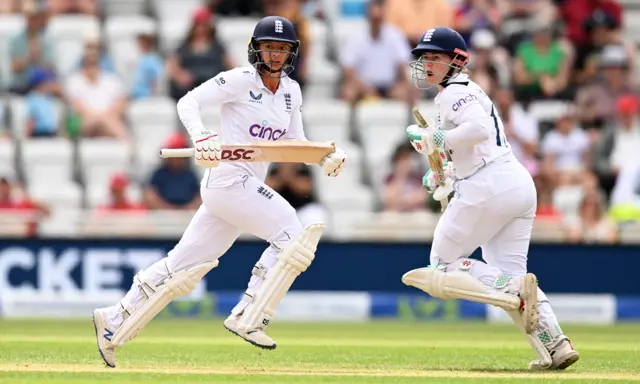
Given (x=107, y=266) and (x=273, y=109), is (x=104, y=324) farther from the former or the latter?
(x=107, y=266)

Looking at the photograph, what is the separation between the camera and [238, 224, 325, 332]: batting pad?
261 inches

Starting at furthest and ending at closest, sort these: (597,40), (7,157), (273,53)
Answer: (597,40)
(7,157)
(273,53)

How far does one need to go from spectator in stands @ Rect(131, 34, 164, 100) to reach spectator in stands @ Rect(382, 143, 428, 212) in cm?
266

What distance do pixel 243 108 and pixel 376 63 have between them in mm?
7090

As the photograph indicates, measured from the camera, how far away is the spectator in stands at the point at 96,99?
513 inches

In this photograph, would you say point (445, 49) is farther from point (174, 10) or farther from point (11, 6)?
point (11, 6)

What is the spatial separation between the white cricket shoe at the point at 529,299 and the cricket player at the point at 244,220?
1.00 meters

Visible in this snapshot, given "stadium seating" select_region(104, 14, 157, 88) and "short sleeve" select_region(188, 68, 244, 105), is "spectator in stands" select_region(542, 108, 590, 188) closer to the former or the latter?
"stadium seating" select_region(104, 14, 157, 88)

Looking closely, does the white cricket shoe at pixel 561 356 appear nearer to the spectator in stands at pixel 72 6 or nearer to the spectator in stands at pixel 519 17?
the spectator in stands at pixel 519 17

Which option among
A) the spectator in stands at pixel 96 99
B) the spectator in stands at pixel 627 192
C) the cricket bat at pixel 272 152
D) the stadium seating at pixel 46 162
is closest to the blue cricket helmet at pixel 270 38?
the cricket bat at pixel 272 152

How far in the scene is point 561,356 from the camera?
670 cm

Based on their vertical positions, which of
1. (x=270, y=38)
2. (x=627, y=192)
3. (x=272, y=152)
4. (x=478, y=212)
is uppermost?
(x=270, y=38)

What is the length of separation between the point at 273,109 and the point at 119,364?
4.70 feet

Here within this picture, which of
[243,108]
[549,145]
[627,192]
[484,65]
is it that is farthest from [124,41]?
[243,108]
